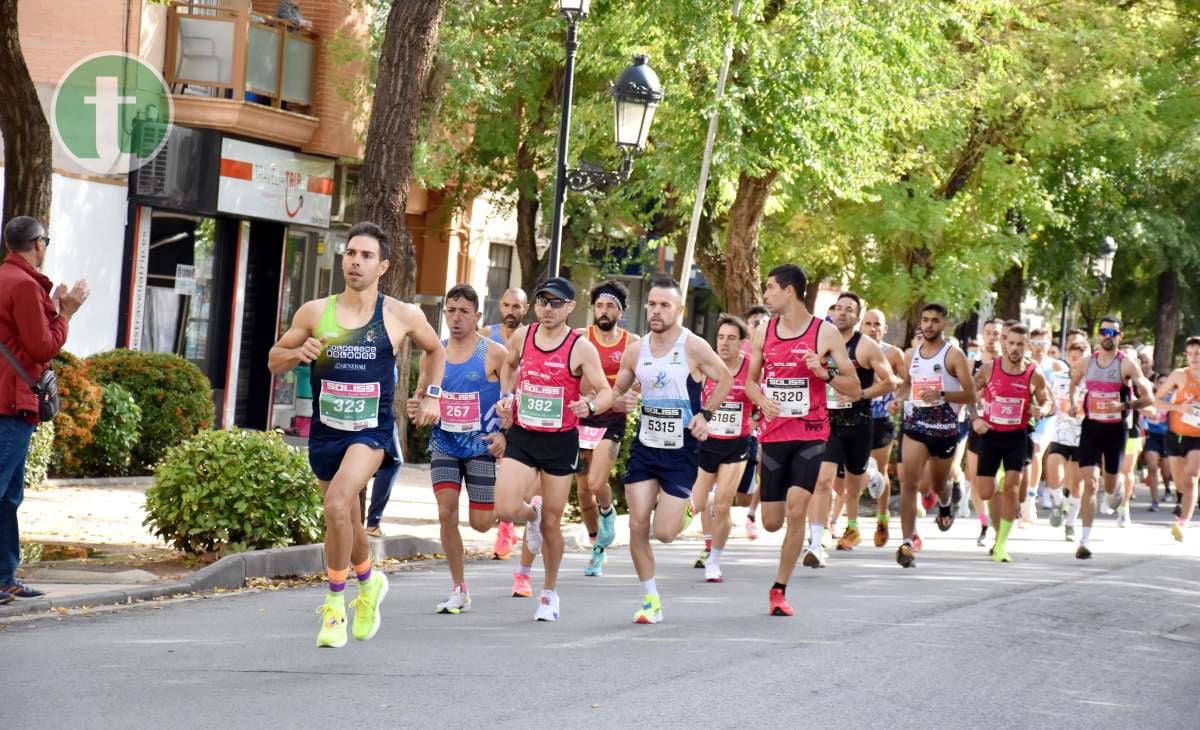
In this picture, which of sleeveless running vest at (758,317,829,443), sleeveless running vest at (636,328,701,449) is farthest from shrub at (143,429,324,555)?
sleeveless running vest at (758,317,829,443)

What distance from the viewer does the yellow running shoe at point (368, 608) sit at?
8.76 meters

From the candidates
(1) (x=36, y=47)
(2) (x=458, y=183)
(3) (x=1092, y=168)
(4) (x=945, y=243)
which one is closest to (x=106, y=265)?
(1) (x=36, y=47)

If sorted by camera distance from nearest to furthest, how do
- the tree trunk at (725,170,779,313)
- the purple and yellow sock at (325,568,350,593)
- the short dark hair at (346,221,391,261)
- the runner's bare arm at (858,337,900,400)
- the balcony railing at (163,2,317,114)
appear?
the purple and yellow sock at (325,568,350,593)
the short dark hair at (346,221,391,261)
the runner's bare arm at (858,337,900,400)
the balcony railing at (163,2,317,114)
the tree trunk at (725,170,779,313)

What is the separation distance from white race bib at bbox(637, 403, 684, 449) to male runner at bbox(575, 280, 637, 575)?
1.25 metres

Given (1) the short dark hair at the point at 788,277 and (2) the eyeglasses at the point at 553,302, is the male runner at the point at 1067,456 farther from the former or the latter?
(2) the eyeglasses at the point at 553,302

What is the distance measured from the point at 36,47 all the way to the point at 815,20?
9.71m

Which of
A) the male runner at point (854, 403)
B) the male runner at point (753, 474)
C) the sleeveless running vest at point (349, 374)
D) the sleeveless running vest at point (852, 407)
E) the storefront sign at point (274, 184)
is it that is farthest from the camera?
the storefront sign at point (274, 184)

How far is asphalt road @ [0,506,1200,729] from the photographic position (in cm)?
719

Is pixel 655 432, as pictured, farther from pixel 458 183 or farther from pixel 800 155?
pixel 458 183

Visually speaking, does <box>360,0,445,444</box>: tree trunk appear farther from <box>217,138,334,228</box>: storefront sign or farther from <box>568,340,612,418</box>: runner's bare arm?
<box>217,138,334,228</box>: storefront sign

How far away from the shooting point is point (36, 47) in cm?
2128

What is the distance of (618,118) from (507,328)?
15.5 ft

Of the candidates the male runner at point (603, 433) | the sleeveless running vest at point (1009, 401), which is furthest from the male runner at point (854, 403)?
the male runner at point (603, 433)

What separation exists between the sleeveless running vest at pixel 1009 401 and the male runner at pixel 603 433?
382 cm
